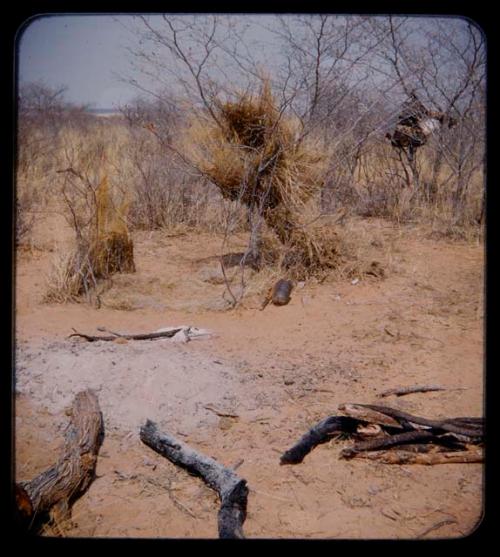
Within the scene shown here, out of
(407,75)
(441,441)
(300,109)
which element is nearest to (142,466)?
(441,441)

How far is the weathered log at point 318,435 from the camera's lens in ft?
10.7

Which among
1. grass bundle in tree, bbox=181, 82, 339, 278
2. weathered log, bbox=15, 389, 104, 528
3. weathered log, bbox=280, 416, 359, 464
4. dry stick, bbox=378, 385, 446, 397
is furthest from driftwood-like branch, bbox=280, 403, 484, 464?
grass bundle in tree, bbox=181, 82, 339, 278

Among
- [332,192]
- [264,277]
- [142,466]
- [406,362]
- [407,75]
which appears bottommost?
[142,466]

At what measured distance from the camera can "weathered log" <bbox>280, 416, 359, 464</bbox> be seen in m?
3.26

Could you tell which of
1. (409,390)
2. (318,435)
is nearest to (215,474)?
(318,435)

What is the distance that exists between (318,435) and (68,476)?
1379 millimetres

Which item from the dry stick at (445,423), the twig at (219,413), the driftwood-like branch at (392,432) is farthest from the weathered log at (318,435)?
the twig at (219,413)

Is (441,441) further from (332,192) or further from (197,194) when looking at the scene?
(197,194)

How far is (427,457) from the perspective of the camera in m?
3.15

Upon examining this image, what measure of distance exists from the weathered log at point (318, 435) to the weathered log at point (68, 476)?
1058 mm
